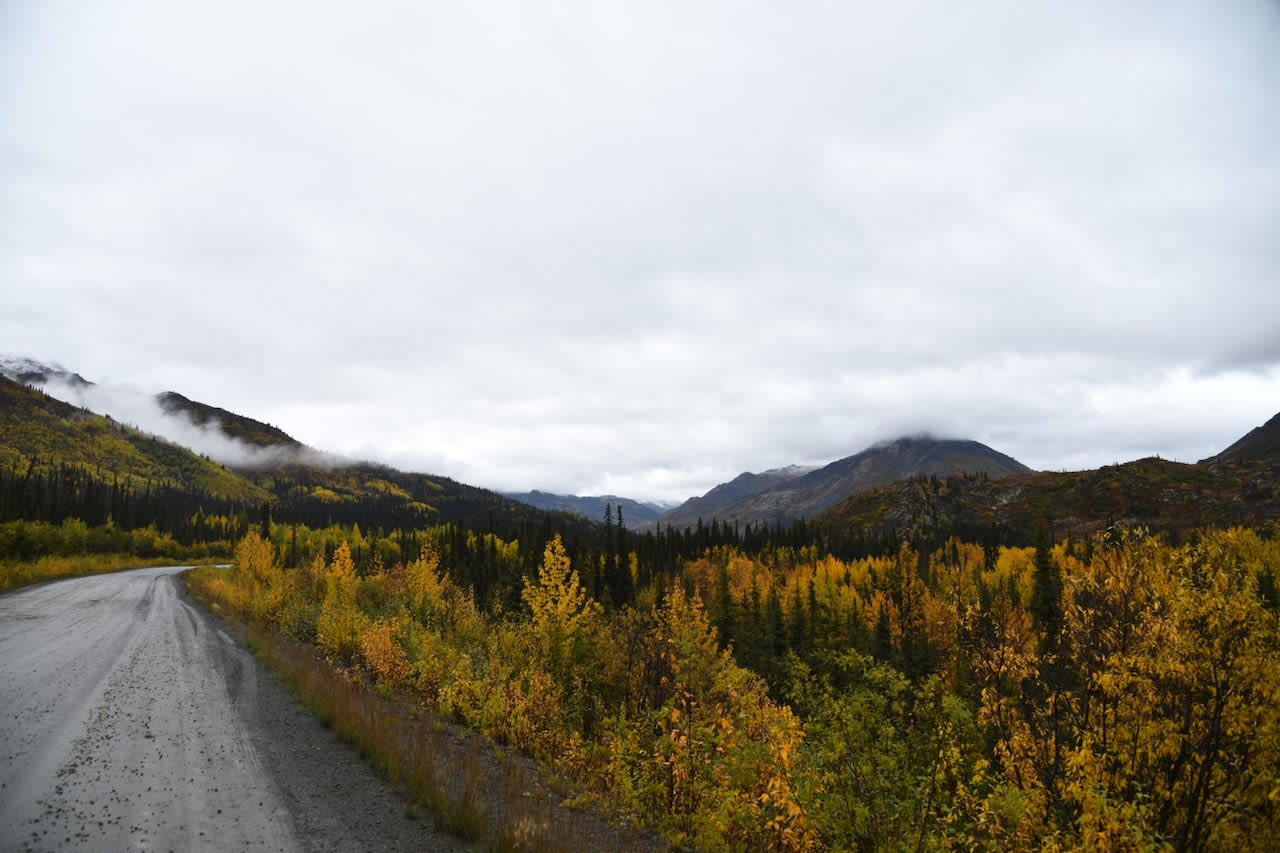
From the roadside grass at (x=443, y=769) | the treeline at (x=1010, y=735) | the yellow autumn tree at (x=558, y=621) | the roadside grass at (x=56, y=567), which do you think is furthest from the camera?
the roadside grass at (x=56, y=567)

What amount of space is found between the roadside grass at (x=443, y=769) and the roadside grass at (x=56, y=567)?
4374cm

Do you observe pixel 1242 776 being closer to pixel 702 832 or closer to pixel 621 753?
pixel 702 832

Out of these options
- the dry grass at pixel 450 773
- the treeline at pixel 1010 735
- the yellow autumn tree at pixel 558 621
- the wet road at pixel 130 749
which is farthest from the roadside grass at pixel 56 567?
the treeline at pixel 1010 735

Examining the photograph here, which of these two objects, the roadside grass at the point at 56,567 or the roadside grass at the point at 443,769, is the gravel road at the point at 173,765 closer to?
the roadside grass at the point at 443,769

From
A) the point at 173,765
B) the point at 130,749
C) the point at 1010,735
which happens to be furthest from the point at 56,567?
the point at 1010,735

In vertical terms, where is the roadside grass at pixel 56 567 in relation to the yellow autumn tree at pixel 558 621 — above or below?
below

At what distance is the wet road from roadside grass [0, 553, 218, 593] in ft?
103

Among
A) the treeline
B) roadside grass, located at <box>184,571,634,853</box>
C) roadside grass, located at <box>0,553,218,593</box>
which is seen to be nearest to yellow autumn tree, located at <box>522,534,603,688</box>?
the treeline

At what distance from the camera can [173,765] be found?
1010 cm

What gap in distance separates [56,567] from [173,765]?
6576cm

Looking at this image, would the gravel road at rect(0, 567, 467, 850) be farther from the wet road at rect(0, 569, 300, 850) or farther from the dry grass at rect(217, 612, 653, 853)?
the dry grass at rect(217, 612, 653, 853)

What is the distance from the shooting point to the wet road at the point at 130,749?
7.87 meters

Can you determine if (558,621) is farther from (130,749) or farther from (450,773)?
(130,749)

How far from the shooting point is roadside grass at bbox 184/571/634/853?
8641 millimetres
